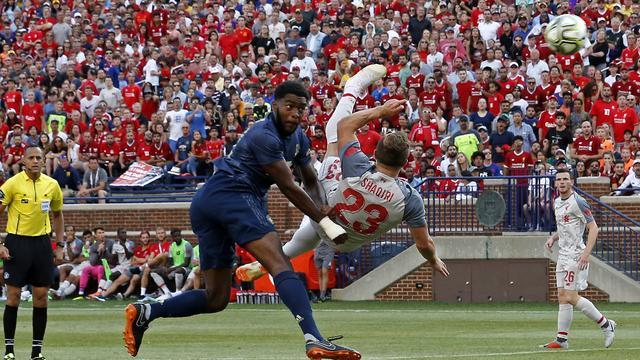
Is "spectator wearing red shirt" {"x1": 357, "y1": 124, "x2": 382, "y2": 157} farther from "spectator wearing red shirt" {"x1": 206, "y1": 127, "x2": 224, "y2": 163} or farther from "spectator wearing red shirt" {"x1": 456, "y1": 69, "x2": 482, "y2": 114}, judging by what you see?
"spectator wearing red shirt" {"x1": 206, "y1": 127, "x2": 224, "y2": 163}

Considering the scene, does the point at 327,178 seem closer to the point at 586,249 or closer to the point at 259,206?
the point at 259,206

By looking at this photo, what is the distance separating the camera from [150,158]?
3070cm

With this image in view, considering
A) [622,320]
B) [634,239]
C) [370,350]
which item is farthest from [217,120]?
[370,350]

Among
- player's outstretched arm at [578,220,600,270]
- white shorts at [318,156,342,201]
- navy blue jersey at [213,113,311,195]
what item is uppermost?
navy blue jersey at [213,113,311,195]

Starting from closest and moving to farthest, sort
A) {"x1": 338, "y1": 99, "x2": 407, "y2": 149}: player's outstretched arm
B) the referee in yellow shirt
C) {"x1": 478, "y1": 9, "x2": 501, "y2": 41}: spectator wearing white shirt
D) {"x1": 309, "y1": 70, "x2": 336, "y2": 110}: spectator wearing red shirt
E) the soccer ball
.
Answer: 1. {"x1": 338, "y1": 99, "x2": 407, "y2": 149}: player's outstretched arm
2. the referee in yellow shirt
3. the soccer ball
4. {"x1": 478, "y1": 9, "x2": 501, "y2": 41}: spectator wearing white shirt
5. {"x1": 309, "y1": 70, "x2": 336, "y2": 110}: spectator wearing red shirt

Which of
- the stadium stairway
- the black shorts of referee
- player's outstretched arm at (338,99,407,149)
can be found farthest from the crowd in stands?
player's outstretched arm at (338,99,407,149)

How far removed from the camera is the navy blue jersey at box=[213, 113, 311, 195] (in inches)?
404

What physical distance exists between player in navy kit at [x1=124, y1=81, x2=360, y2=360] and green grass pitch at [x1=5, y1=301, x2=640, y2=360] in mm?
2788

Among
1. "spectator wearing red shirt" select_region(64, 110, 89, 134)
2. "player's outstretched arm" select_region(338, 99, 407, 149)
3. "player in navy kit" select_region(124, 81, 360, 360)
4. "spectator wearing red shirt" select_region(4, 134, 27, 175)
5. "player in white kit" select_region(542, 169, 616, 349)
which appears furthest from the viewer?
"spectator wearing red shirt" select_region(64, 110, 89, 134)

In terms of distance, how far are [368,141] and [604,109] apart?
4.54m

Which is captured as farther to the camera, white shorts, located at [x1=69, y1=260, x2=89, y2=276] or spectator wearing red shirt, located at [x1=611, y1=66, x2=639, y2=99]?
white shorts, located at [x1=69, y1=260, x2=89, y2=276]

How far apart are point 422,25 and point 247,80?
419 centimetres

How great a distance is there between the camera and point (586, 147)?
83.0 ft

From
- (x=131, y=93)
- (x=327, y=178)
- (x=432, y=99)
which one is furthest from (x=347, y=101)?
(x=131, y=93)
